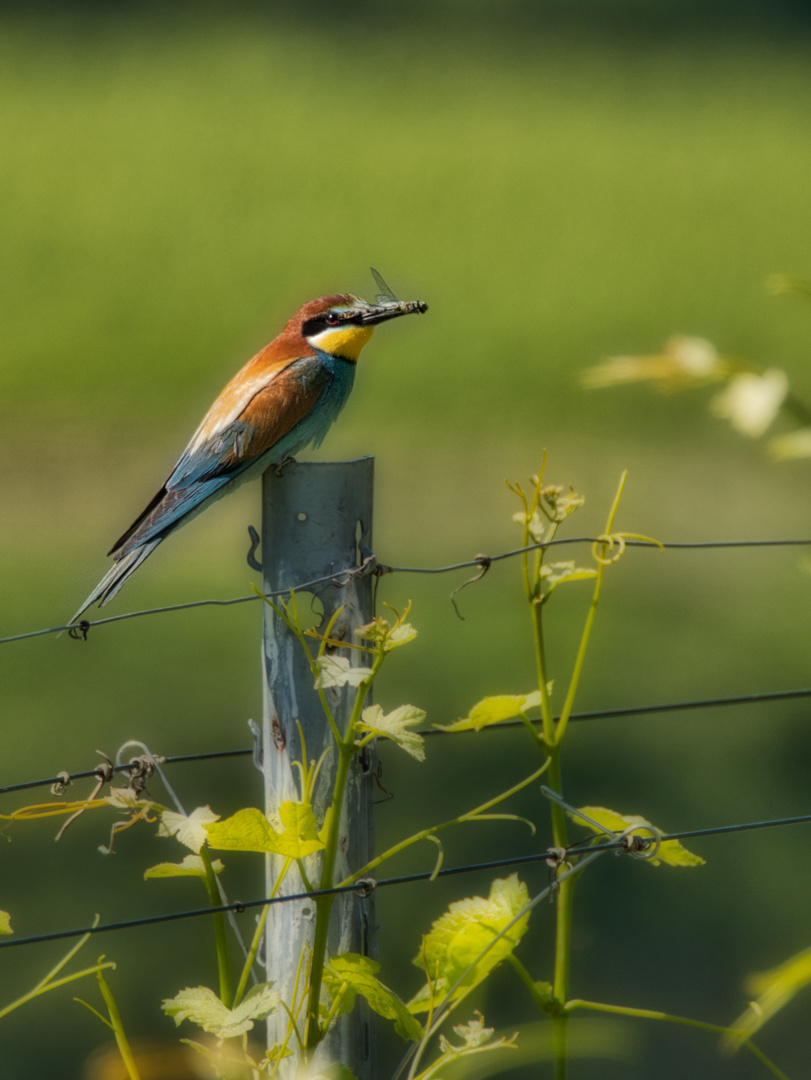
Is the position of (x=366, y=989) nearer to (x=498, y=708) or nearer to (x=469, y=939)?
(x=469, y=939)

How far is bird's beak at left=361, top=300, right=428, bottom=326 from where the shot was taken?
2605mm

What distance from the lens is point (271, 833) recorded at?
1.63m

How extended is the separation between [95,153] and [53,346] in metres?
2.54

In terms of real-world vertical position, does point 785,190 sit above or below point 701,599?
above

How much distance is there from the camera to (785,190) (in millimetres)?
13164

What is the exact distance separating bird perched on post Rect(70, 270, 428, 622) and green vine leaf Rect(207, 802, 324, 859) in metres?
0.71

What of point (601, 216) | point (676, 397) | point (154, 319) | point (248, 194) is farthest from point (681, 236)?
point (154, 319)

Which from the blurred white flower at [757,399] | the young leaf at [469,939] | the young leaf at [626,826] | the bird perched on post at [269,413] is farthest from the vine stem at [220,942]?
the blurred white flower at [757,399]

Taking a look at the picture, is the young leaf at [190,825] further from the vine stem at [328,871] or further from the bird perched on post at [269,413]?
the bird perched on post at [269,413]

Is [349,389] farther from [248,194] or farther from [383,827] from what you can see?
[248,194]

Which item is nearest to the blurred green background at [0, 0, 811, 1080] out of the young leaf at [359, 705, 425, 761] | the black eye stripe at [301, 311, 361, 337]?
the black eye stripe at [301, 311, 361, 337]

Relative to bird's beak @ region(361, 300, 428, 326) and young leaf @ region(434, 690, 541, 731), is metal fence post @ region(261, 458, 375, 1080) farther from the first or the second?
bird's beak @ region(361, 300, 428, 326)

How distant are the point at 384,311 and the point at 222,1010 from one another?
149 centimetres

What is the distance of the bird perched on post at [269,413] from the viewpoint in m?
2.36
